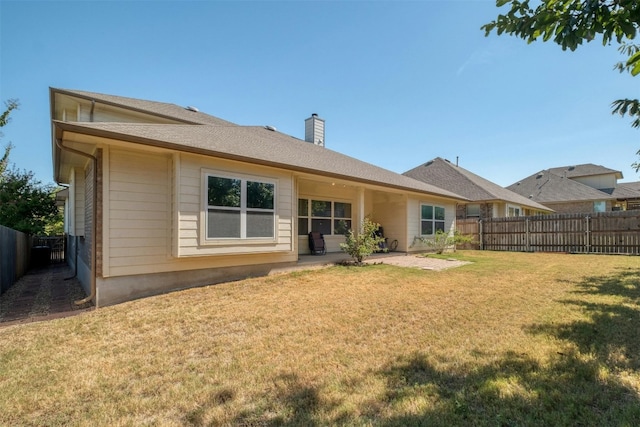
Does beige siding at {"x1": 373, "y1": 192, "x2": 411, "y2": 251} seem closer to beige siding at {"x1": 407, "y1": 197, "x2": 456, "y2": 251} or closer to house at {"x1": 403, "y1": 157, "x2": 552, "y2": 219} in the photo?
beige siding at {"x1": 407, "y1": 197, "x2": 456, "y2": 251}

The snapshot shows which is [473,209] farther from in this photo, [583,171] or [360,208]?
[583,171]

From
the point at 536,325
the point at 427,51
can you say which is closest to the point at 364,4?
the point at 427,51

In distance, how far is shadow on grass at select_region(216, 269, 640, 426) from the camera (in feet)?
7.04

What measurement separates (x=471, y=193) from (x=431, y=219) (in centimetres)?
672

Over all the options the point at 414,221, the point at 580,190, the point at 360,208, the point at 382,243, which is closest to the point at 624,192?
the point at 580,190

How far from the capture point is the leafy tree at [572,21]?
95.1 inches

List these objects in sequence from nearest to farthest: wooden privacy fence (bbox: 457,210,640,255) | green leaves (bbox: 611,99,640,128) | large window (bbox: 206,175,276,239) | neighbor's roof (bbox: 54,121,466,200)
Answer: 1. green leaves (bbox: 611,99,640,128)
2. neighbor's roof (bbox: 54,121,466,200)
3. large window (bbox: 206,175,276,239)
4. wooden privacy fence (bbox: 457,210,640,255)

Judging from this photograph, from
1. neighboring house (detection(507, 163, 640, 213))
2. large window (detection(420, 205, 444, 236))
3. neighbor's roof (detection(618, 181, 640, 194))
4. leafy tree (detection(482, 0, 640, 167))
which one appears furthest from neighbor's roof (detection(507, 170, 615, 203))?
leafy tree (detection(482, 0, 640, 167))

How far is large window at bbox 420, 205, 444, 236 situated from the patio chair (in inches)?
181

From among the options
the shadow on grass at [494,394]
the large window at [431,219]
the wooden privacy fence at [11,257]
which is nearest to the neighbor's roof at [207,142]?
the large window at [431,219]

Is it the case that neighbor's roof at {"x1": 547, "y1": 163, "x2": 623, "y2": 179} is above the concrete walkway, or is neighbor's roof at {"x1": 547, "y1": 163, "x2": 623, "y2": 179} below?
above

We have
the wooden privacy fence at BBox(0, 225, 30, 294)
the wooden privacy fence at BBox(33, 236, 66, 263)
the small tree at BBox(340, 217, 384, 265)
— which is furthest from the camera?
the wooden privacy fence at BBox(33, 236, 66, 263)

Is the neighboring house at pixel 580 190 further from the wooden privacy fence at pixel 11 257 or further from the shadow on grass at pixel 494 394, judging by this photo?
the wooden privacy fence at pixel 11 257

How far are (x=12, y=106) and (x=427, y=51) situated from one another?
1875 centimetres
